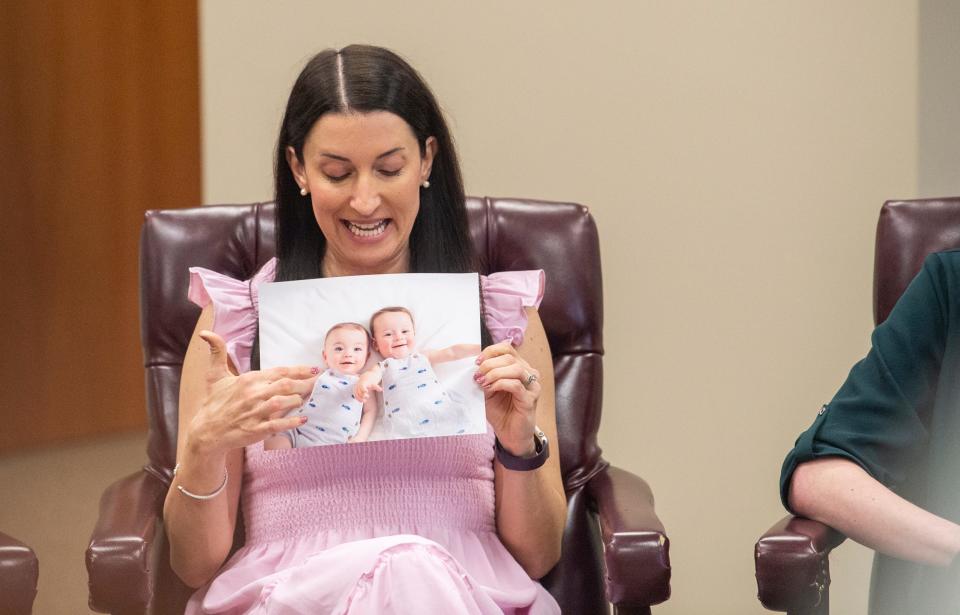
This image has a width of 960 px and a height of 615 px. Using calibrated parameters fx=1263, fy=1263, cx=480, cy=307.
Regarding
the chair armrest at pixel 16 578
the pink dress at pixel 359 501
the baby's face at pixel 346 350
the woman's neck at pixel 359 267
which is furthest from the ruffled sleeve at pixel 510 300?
the chair armrest at pixel 16 578

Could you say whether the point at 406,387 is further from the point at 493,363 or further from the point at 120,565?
the point at 120,565

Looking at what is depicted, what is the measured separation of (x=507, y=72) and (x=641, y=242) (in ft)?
1.49

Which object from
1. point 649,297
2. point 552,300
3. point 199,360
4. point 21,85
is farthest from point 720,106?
point 21,85

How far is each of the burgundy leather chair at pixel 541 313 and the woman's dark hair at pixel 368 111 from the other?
232 millimetres

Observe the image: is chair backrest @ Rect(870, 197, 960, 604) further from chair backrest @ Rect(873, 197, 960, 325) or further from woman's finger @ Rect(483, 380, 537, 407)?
woman's finger @ Rect(483, 380, 537, 407)

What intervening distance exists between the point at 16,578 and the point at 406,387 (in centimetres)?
54

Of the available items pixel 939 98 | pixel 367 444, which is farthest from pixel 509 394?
pixel 939 98

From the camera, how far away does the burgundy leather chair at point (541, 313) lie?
2006 mm

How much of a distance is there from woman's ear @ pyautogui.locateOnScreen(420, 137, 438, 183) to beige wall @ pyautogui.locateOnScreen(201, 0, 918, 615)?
80cm

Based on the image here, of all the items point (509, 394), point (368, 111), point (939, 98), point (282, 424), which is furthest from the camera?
point (939, 98)

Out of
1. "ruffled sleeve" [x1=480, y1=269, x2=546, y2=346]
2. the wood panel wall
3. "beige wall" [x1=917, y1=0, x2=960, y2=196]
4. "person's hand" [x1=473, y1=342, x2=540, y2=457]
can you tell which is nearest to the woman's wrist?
"person's hand" [x1=473, y1=342, x2=540, y2=457]

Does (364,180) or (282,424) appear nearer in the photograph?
(282,424)

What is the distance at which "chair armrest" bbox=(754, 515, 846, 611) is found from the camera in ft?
5.17

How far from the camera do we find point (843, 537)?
1.68 m
